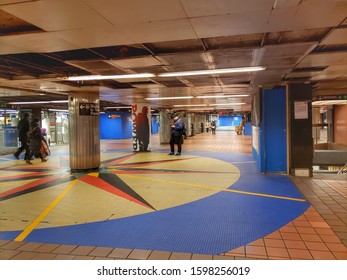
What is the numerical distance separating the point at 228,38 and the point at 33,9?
107 inches

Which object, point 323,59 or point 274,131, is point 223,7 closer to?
point 323,59

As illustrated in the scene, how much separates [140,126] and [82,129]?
5701mm

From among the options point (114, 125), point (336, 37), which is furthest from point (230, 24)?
point (114, 125)

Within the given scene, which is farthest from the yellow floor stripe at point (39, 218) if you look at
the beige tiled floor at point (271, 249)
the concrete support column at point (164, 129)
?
the concrete support column at point (164, 129)

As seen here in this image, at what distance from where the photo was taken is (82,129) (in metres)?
8.92

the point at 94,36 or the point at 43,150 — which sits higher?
the point at 94,36

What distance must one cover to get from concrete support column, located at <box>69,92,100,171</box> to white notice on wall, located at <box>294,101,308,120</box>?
5.97 meters

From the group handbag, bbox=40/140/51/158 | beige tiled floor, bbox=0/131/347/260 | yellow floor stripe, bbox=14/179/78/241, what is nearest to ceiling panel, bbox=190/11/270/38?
beige tiled floor, bbox=0/131/347/260

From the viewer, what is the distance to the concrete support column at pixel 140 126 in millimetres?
14484

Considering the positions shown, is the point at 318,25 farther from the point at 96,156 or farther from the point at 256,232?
the point at 96,156

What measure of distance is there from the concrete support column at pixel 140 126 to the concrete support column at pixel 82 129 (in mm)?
5328

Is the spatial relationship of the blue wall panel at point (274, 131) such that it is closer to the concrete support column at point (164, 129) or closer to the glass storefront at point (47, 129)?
the concrete support column at point (164, 129)

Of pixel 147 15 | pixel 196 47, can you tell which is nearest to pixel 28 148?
pixel 196 47

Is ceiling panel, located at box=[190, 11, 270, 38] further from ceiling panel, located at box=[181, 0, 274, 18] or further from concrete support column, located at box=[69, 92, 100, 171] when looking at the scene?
concrete support column, located at box=[69, 92, 100, 171]
